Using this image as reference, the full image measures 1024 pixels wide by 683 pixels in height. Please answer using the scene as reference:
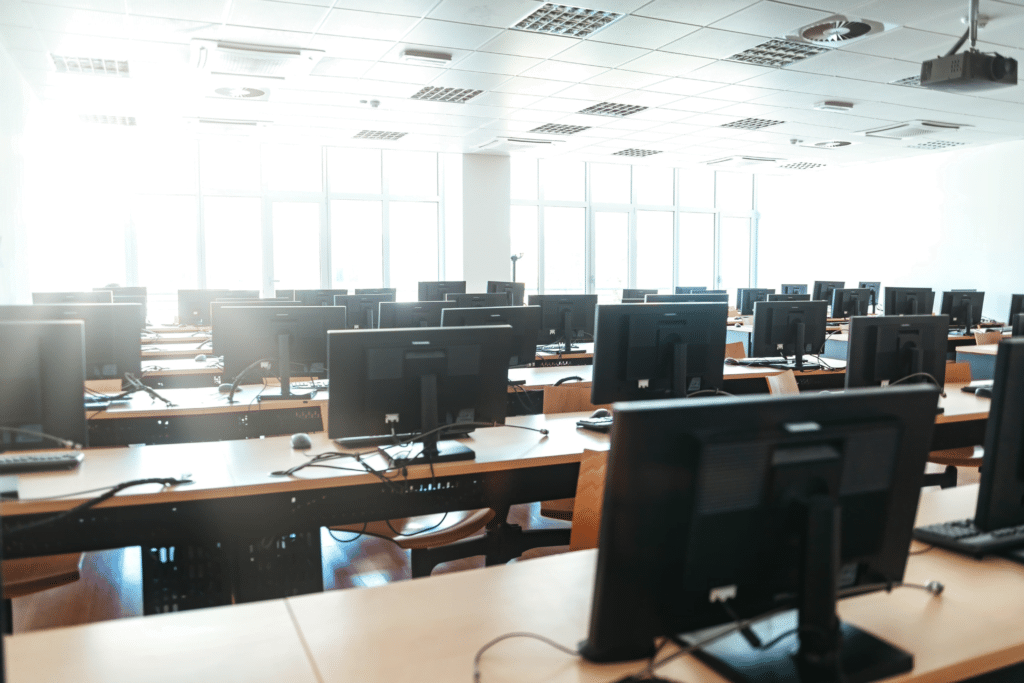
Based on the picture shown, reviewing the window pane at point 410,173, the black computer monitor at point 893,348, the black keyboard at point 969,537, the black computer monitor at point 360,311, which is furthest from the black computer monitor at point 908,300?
the window pane at point 410,173

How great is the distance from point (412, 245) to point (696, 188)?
5625mm

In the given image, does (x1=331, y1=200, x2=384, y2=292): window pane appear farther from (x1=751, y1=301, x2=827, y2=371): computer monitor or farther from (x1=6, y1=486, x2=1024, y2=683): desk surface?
(x1=6, y1=486, x2=1024, y2=683): desk surface

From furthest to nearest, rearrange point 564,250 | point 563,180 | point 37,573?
point 564,250, point 563,180, point 37,573

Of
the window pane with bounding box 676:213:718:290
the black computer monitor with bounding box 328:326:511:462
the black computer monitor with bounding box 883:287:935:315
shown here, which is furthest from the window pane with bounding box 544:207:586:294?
the black computer monitor with bounding box 328:326:511:462

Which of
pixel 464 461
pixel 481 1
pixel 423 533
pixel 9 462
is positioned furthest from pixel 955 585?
pixel 481 1

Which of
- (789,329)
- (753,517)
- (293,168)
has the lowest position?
(753,517)

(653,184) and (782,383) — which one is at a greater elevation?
(653,184)

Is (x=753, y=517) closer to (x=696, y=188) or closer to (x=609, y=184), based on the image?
(x=609, y=184)

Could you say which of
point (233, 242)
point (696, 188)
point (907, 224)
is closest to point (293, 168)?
point (233, 242)

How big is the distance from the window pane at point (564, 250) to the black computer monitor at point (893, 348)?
919 cm

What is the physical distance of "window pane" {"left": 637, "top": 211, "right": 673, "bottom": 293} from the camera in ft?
43.5

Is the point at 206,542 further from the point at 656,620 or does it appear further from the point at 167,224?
the point at 167,224

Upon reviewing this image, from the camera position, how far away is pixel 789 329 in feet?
16.4

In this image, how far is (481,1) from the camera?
16.0ft
